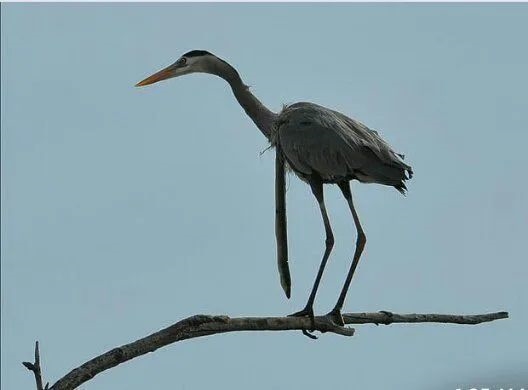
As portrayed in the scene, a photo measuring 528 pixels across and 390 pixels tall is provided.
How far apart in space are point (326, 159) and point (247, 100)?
1583mm

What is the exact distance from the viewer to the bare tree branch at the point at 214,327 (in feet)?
21.7

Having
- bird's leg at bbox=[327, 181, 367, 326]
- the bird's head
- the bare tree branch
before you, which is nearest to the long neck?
the bird's head

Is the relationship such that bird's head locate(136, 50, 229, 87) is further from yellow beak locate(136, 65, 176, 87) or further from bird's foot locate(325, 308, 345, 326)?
bird's foot locate(325, 308, 345, 326)

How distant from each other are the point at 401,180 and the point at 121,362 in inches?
157

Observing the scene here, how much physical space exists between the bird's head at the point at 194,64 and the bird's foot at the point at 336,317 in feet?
10.3

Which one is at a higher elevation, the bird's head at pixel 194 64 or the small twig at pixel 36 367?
the bird's head at pixel 194 64

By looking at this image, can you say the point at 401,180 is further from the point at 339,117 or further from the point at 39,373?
the point at 39,373

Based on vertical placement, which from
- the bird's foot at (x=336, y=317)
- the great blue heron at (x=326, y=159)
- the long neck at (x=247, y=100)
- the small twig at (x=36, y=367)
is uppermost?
the long neck at (x=247, y=100)

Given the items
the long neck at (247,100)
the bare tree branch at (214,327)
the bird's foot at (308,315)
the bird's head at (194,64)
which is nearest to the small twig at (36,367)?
the bare tree branch at (214,327)

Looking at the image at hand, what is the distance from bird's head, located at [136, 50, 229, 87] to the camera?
11.8 m

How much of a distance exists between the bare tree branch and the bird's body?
148cm

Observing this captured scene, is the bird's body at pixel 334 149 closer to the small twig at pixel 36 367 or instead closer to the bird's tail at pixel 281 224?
the bird's tail at pixel 281 224

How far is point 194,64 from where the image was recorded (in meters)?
11.8

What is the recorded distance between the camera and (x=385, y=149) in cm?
1046
